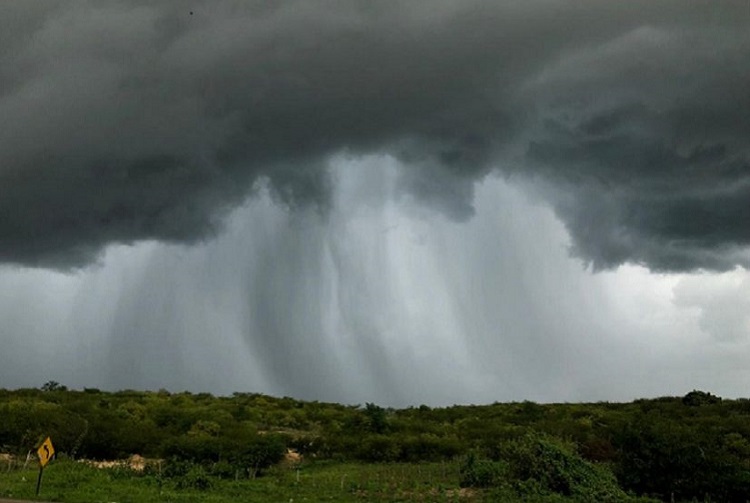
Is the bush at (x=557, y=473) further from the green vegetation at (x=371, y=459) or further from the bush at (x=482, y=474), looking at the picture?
the bush at (x=482, y=474)

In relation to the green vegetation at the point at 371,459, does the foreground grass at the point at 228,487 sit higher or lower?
lower

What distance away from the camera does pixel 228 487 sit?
38.5 m

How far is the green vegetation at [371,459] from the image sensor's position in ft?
120

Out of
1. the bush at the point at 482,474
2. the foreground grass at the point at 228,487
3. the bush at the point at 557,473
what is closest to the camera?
the foreground grass at the point at 228,487

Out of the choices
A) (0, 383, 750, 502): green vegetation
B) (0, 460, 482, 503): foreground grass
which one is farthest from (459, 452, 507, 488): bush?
(0, 460, 482, 503): foreground grass

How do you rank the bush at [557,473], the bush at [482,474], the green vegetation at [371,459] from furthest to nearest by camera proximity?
the bush at [482,474], the green vegetation at [371,459], the bush at [557,473]

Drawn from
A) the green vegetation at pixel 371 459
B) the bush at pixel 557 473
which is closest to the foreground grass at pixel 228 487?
the green vegetation at pixel 371 459

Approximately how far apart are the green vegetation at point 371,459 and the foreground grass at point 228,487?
95 mm

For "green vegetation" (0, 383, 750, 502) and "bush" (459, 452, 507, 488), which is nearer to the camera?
"green vegetation" (0, 383, 750, 502)

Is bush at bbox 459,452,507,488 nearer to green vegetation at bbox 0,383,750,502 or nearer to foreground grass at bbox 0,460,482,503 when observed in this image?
green vegetation at bbox 0,383,750,502

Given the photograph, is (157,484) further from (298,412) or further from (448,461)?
(298,412)

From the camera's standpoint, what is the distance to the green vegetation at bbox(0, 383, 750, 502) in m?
36.5

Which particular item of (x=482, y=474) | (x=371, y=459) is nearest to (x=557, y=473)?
(x=482, y=474)

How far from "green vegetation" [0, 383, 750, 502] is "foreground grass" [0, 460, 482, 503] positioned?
0.10 meters
